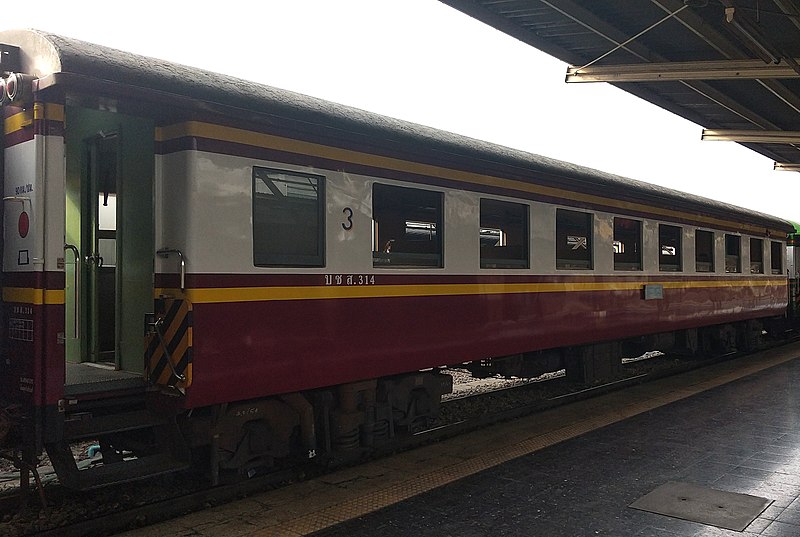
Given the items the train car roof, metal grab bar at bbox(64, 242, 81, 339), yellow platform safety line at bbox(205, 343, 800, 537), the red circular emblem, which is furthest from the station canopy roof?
the red circular emblem

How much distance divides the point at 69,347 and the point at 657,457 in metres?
5.73

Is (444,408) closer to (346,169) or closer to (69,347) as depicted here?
(346,169)

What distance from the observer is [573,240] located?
9.33m

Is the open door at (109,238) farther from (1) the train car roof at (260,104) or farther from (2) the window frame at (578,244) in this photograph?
(2) the window frame at (578,244)

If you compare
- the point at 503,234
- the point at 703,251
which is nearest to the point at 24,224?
the point at 503,234

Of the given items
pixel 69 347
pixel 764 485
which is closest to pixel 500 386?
pixel 764 485

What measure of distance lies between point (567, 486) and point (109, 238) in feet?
15.1

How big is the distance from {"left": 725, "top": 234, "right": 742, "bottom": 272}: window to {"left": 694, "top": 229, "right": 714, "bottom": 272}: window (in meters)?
0.99

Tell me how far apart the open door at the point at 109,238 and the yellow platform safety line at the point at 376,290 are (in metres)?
0.59

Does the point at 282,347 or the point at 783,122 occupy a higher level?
the point at 783,122

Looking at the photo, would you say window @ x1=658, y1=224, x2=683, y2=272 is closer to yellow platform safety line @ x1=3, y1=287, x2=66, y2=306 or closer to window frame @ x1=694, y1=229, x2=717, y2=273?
window frame @ x1=694, y1=229, x2=717, y2=273

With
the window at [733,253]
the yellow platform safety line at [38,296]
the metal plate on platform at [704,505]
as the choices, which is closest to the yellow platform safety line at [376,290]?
the yellow platform safety line at [38,296]

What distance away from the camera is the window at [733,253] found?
1415cm

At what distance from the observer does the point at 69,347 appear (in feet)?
20.1
